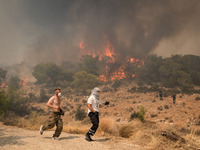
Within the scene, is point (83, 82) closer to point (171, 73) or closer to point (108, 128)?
point (171, 73)

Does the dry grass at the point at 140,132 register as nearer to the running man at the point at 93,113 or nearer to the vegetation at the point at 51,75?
the running man at the point at 93,113

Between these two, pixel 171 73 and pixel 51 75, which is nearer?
pixel 171 73

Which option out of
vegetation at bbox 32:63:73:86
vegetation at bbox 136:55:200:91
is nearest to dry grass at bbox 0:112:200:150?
vegetation at bbox 136:55:200:91

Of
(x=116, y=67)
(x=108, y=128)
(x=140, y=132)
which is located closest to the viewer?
(x=140, y=132)

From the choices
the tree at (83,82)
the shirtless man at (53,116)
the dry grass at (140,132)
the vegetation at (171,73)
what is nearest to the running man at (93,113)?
the shirtless man at (53,116)

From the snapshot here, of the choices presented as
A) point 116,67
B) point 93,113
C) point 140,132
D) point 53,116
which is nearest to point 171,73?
point 116,67

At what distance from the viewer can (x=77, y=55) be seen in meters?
113

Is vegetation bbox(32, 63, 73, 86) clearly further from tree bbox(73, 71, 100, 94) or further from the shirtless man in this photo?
the shirtless man

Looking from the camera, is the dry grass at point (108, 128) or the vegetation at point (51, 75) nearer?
the dry grass at point (108, 128)

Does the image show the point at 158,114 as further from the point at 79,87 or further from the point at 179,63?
the point at 179,63

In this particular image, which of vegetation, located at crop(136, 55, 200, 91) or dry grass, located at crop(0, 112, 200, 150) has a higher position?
vegetation, located at crop(136, 55, 200, 91)

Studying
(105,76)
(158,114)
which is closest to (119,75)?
(105,76)

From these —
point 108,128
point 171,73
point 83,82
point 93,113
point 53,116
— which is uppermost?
point 171,73

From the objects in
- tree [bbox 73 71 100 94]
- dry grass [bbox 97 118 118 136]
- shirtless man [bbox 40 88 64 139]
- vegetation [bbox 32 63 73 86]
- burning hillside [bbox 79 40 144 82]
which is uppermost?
burning hillside [bbox 79 40 144 82]
